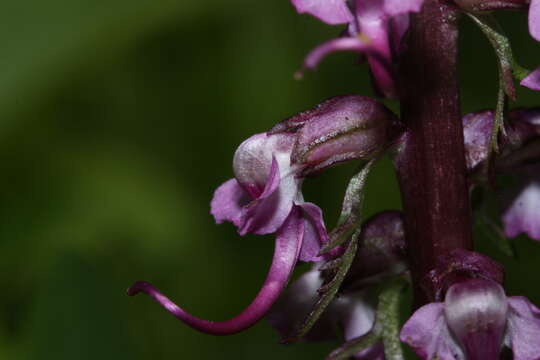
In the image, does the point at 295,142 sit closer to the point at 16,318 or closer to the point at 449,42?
the point at 449,42

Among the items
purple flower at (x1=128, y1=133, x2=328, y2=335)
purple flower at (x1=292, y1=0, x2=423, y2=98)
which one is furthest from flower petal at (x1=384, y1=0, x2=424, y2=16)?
purple flower at (x1=128, y1=133, x2=328, y2=335)

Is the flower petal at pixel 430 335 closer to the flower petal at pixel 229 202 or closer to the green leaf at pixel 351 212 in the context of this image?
the green leaf at pixel 351 212

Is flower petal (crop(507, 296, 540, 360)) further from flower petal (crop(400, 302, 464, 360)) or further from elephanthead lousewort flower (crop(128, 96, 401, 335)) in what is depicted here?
elephanthead lousewort flower (crop(128, 96, 401, 335))

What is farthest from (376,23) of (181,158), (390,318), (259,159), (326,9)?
(181,158)

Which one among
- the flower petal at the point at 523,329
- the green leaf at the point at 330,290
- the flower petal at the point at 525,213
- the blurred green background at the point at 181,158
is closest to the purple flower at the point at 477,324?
the flower petal at the point at 523,329

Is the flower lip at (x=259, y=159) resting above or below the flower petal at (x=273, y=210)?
above

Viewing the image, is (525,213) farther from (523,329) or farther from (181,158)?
(181,158)

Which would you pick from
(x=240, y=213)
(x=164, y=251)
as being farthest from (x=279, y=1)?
(x=240, y=213)
